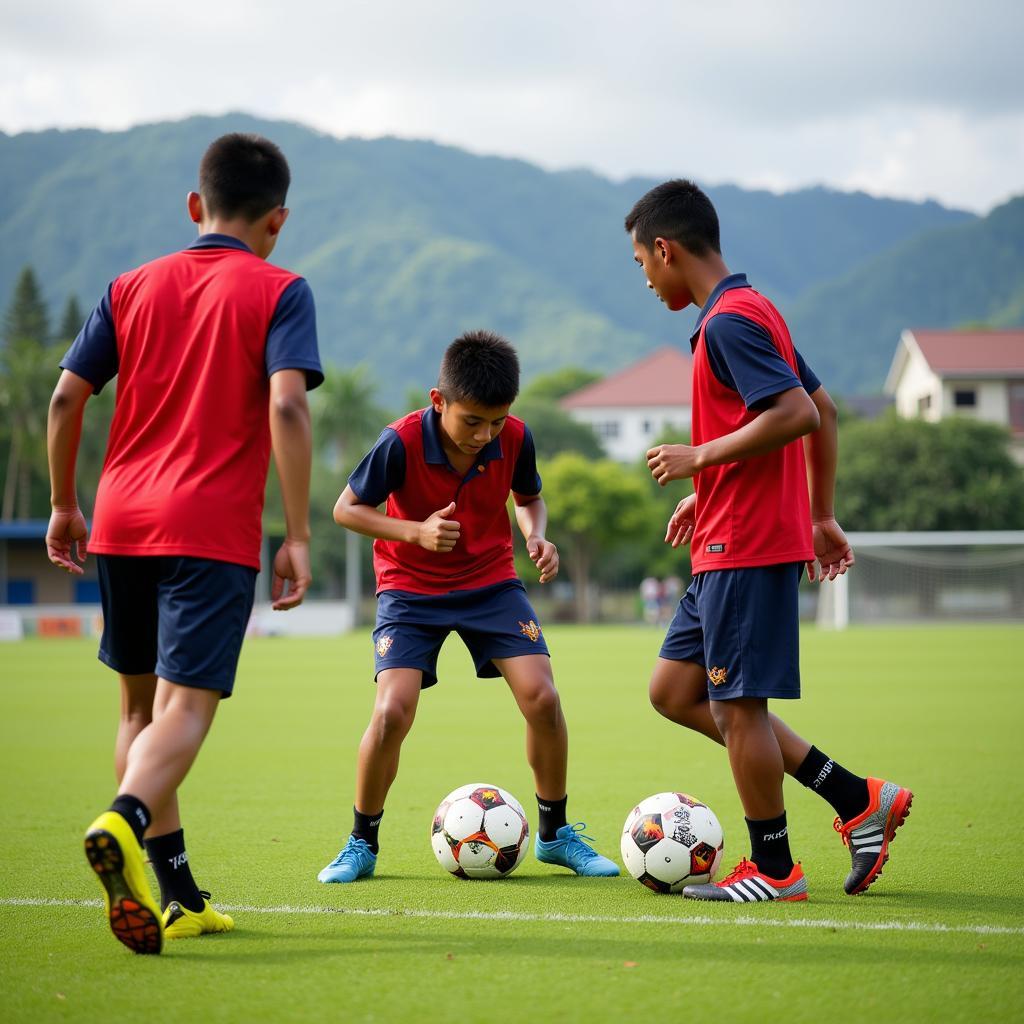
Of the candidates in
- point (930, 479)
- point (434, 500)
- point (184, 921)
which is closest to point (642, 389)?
point (930, 479)

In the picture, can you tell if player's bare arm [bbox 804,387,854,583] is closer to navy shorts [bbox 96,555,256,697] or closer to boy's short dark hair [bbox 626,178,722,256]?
boy's short dark hair [bbox 626,178,722,256]

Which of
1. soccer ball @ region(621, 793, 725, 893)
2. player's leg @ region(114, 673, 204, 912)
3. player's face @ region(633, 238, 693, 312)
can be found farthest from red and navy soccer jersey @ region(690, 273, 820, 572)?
player's leg @ region(114, 673, 204, 912)

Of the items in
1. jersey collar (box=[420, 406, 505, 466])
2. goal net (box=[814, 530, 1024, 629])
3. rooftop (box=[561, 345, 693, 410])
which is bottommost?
goal net (box=[814, 530, 1024, 629])

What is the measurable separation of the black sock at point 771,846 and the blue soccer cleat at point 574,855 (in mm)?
801

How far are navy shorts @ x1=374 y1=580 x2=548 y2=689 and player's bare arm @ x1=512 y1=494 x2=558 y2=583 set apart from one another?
0.20 metres

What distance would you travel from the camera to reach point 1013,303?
195 m

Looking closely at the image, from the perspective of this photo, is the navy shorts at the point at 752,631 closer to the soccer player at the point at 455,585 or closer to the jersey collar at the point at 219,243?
the soccer player at the point at 455,585

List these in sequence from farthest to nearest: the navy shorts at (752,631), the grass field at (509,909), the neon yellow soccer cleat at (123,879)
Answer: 1. the navy shorts at (752,631)
2. the neon yellow soccer cleat at (123,879)
3. the grass field at (509,909)

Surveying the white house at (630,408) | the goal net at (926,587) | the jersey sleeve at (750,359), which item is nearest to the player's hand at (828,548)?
the jersey sleeve at (750,359)

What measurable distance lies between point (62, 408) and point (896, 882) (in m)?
3.47

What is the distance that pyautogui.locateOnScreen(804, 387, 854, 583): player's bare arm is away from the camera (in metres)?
5.10

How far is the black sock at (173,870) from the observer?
4207 millimetres

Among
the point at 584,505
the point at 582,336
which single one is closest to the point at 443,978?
the point at 584,505

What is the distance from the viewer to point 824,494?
522cm
